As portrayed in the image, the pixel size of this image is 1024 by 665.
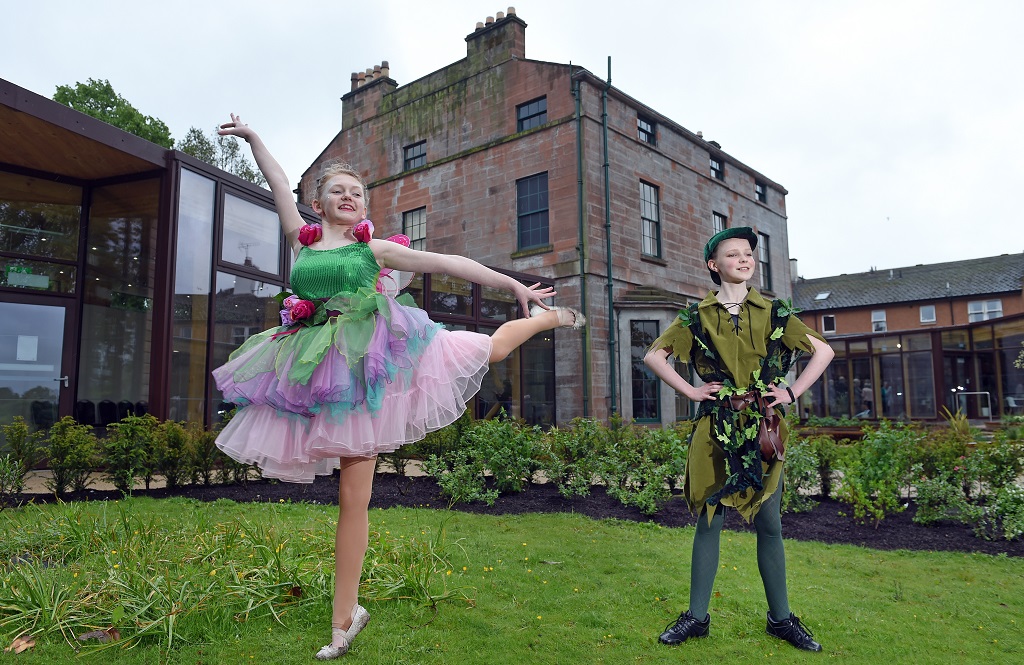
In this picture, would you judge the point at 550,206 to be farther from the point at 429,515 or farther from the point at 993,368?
the point at 993,368

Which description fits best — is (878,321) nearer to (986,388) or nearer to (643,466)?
(986,388)

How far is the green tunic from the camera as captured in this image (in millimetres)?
3150

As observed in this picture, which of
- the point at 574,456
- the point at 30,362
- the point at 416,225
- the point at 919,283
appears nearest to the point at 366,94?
the point at 416,225

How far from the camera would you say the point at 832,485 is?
754 cm

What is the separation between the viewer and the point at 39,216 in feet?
35.0

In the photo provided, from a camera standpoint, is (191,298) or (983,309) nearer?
(191,298)

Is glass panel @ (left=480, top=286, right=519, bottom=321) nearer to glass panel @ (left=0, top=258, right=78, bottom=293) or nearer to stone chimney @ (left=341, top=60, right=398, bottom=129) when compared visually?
glass panel @ (left=0, top=258, right=78, bottom=293)

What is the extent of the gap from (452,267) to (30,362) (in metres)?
10.2

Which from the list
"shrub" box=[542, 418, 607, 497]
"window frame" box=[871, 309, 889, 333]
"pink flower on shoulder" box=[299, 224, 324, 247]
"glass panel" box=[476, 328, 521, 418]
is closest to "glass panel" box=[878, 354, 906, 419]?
"window frame" box=[871, 309, 889, 333]

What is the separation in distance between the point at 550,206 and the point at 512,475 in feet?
34.8

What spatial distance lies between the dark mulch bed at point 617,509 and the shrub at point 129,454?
246 millimetres

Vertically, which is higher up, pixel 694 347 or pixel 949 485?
pixel 694 347

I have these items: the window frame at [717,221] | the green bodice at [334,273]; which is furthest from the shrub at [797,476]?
the window frame at [717,221]

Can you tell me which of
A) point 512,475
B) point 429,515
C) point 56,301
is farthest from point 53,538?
point 56,301
